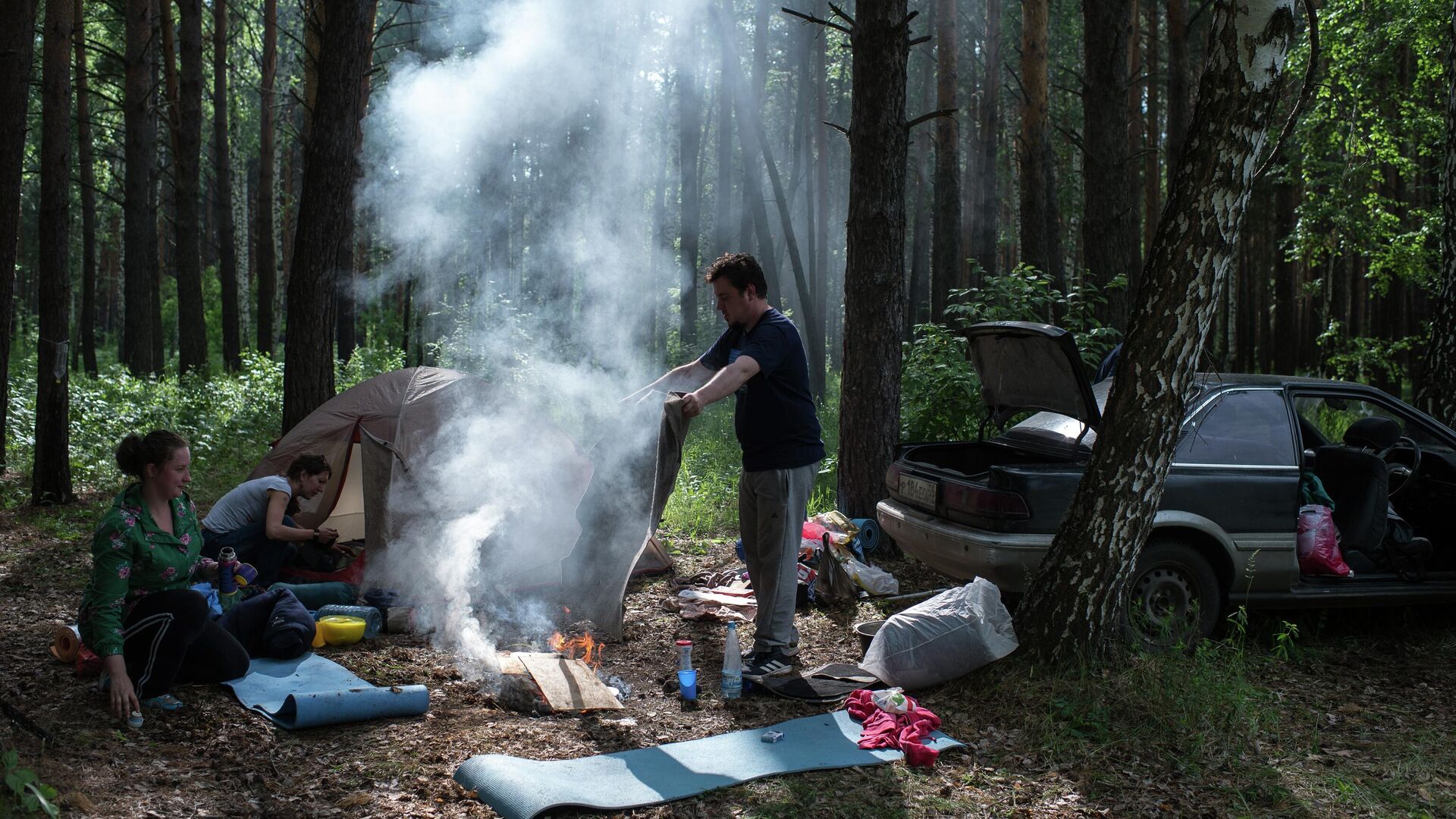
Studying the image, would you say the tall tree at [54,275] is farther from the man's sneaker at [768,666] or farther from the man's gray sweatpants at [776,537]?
the man's sneaker at [768,666]

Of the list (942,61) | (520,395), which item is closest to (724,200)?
(942,61)

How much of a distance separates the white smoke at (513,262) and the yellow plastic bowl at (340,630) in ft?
1.55

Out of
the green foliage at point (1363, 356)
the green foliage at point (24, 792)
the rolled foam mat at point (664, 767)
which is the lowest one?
the rolled foam mat at point (664, 767)

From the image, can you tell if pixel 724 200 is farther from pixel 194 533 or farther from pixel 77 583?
pixel 194 533

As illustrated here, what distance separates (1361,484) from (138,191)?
54.5 feet

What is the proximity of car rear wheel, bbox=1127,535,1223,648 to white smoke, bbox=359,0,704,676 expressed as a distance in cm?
306

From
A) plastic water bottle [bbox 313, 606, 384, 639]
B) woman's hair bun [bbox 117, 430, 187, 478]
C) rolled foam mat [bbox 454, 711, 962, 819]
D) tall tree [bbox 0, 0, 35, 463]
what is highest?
tall tree [bbox 0, 0, 35, 463]

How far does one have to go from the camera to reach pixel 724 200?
22.5 m

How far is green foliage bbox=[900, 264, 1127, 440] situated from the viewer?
30.2ft

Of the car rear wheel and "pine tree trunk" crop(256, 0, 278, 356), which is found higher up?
"pine tree trunk" crop(256, 0, 278, 356)

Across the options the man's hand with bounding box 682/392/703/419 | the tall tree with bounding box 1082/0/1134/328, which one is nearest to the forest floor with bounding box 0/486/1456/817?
the man's hand with bounding box 682/392/703/419

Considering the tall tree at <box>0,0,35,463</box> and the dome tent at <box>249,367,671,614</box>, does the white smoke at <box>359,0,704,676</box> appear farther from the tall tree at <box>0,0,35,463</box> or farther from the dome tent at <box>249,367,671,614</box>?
the tall tree at <box>0,0,35,463</box>

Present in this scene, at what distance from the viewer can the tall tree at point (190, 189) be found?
50.8ft

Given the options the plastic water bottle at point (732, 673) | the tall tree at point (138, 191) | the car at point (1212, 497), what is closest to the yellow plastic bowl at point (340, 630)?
the plastic water bottle at point (732, 673)
